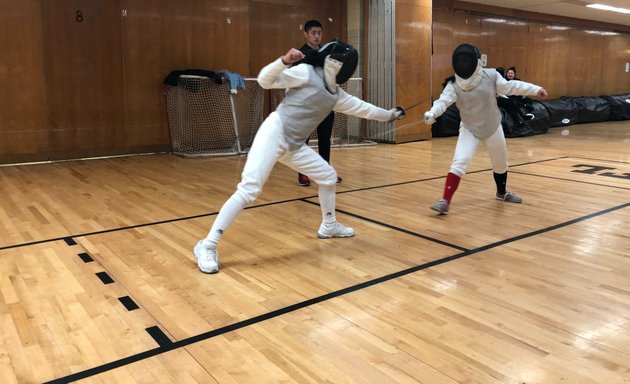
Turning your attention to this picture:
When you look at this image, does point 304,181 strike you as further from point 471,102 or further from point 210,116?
point 210,116

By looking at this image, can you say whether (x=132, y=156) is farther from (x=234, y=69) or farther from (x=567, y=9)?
(x=567, y=9)

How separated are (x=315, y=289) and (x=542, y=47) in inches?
462

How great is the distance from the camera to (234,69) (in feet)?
25.8

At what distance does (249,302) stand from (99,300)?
69 centimetres

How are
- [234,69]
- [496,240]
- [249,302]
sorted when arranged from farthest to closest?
1. [234,69]
2. [496,240]
3. [249,302]

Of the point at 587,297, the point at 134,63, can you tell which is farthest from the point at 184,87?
the point at 587,297

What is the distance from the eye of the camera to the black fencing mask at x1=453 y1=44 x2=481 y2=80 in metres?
3.81

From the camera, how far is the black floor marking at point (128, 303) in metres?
2.40

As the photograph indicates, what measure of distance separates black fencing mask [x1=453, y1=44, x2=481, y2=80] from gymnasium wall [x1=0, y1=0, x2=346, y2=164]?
4623 mm

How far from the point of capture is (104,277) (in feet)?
9.07

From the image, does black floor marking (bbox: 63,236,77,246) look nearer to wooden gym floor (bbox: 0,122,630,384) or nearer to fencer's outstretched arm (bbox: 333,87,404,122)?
wooden gym floor (bbox: 0,122,630,384)

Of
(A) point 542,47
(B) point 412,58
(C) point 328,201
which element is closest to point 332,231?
(C) point 328,201

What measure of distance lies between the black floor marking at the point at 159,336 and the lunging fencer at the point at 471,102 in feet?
8.09

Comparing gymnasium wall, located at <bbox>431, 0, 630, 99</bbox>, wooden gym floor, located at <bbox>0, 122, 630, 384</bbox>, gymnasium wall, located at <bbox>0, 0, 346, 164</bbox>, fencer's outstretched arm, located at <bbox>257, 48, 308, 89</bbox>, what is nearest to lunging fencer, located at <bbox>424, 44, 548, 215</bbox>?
wooden gym floor, located at <bbox>0, 122, 630, 384</bbox>
